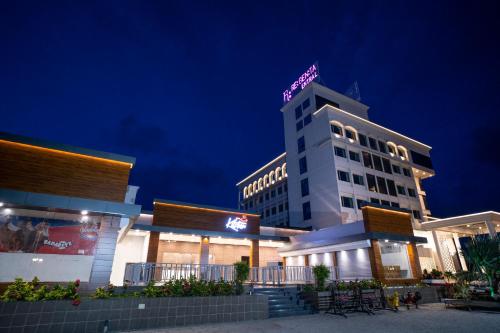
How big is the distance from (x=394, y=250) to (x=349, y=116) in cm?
2180

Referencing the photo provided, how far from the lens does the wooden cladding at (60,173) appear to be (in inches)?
468

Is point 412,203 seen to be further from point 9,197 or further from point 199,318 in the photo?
point 9,197

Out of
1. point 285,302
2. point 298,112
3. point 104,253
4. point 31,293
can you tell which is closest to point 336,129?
point 298,112

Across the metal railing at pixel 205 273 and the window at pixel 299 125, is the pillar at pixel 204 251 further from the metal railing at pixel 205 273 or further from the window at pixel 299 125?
the window at pixel 299 125

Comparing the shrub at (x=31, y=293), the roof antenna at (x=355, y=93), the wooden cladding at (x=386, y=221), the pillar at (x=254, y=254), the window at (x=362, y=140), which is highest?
the roof antenna at (x=355, y=93)

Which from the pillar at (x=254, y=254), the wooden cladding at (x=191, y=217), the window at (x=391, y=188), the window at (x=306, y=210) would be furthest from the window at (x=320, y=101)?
the pillar at (x=254, y=254)

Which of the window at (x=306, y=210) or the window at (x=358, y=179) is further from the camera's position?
the window at (x=306, y=210)

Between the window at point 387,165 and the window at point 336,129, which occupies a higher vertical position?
the window at point 336,129

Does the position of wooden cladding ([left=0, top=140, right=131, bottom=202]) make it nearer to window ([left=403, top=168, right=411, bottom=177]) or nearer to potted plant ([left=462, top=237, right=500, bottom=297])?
potted plant ([left=462, top=237, right=500, bottom=297])

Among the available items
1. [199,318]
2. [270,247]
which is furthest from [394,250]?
[199,318]

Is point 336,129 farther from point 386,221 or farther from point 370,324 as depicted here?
point 370,324

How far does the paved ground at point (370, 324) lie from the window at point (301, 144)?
29.9m

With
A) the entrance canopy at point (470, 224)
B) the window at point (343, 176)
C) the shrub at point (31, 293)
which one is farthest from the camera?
the window at point (343, 176)

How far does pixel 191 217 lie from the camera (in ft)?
73.3
